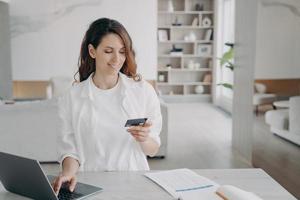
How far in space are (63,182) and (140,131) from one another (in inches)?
14.0

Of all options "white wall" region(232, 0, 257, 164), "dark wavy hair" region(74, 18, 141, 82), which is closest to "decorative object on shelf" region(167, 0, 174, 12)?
"white wall" region(232, 0, 257, 164)

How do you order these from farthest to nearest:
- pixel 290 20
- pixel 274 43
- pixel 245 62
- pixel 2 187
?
1. pixel 245 62
2. pixel 274 43
3. pixel 290 20
4. pixel 2 187

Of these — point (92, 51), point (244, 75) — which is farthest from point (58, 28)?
point (92, 51)

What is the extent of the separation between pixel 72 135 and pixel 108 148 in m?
0.17

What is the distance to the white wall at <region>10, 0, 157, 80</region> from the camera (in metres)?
7.26

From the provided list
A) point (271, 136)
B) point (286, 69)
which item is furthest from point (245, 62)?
point (271, 136)

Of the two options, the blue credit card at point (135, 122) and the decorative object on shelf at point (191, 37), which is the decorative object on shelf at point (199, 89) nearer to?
the decorative object on shelf at point (191, 37)

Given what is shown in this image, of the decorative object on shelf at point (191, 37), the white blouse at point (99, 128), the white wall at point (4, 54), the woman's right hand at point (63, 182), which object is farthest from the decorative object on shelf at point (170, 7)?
the woman's right hand at point (63, 182)

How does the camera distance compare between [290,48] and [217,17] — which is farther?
[217,17]

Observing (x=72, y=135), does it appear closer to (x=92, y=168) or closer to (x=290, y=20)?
(x=92, y=168)

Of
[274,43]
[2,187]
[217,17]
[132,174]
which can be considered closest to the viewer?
[2,187]

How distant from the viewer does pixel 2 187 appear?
1.46 metres

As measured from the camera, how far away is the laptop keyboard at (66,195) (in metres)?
1.32

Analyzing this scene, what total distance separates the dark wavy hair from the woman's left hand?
12.3 inches
